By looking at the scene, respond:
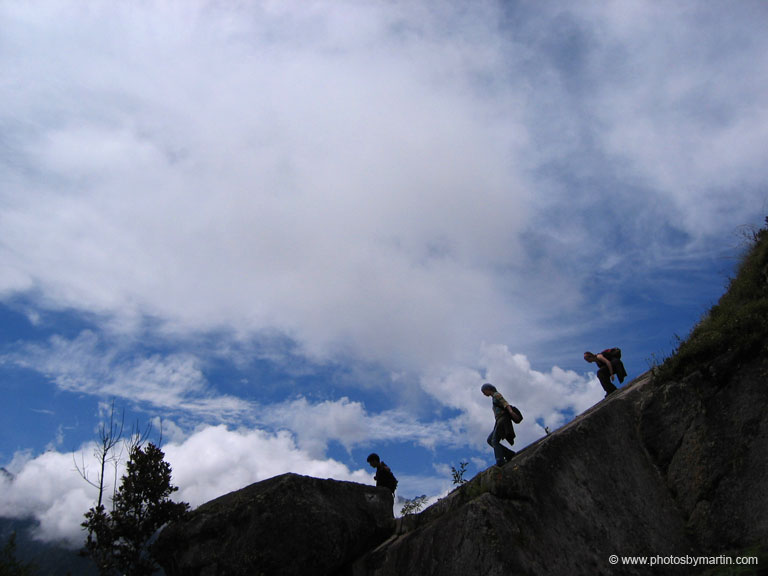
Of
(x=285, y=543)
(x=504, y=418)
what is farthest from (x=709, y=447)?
(x=285, y=543)

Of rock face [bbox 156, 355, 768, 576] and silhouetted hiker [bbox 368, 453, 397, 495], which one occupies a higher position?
silhouetted hiker [bbox 368, 453, 397, 495]

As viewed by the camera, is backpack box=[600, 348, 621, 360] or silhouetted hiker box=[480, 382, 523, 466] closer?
silhouetted hiker box=[480, 382, 523, 466]

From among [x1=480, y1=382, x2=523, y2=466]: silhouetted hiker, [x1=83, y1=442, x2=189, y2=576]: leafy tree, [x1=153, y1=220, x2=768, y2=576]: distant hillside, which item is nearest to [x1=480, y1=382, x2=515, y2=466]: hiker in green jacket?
[x1=480, y1=382, x2=523, y2=466]: silhouetted hiker

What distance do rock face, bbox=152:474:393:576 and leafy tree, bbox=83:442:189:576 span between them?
0.41 m

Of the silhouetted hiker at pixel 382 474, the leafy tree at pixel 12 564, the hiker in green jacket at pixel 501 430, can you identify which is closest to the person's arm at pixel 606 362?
the hiker in green jacket at pixel 501 430

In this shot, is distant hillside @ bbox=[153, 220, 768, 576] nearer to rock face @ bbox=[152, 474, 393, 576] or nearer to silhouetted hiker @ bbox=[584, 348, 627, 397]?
rock face @ bbox=[152, 474, 393, 576]

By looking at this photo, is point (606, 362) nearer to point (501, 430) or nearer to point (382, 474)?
point (501, 430)

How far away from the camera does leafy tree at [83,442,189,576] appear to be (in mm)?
11992

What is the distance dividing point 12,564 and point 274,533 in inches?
269

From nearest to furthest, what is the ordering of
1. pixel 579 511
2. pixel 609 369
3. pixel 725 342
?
pixel 579 511, pixel 725 342, pixel 609 369

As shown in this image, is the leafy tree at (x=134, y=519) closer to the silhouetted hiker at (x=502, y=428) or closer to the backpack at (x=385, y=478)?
the backpack at (x=385, y=478)

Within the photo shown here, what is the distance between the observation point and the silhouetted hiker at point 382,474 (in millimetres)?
14672

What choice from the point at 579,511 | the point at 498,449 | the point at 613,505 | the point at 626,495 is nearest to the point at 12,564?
the point at 498,449

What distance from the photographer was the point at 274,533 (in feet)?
37.7
